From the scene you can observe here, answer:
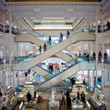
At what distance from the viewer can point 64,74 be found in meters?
17.3

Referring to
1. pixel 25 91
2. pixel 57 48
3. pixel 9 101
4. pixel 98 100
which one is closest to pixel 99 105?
pixel 98 100

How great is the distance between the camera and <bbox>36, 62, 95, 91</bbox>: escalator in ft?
56.5

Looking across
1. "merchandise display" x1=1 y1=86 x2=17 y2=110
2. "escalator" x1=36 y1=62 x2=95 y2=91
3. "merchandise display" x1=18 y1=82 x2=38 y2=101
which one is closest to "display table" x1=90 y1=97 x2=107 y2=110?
"escalator" x1=36 y1=62 x2=95 y2=91

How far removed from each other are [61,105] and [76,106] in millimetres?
1930

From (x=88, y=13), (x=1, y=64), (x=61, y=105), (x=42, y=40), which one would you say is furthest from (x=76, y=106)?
(x=88, y=13)

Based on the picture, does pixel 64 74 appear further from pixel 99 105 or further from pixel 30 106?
pixel 30 106

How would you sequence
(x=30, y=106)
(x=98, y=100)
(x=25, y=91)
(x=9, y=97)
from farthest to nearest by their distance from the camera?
(x=25, y=91) → (x=98, y=100) → (x=9, y=97) → (x=30, y=106)

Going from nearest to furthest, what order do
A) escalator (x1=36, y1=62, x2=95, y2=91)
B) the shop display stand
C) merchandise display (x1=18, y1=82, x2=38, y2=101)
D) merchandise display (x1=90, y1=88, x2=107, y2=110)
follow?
merchandise display (x1=90, y1=88, x2=107, y2=110) → the shop display stand → merchandise display (x1=18, y1=82, x2=38, y2=101) → escalator (x1=36, y1=62, x2=95, y2=91)

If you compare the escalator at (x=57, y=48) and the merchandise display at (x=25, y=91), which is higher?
the escalator at (x=57, y=48)

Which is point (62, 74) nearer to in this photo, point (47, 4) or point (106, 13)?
point (47, 4)

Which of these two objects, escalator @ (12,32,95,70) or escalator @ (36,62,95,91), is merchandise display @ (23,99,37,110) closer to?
escalator @ (36,62,95,91)

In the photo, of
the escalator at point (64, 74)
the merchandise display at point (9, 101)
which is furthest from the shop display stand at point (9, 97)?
the escalator at point (64, 74)

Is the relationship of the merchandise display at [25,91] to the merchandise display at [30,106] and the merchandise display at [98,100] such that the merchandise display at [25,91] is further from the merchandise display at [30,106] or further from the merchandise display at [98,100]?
the merchandise display at [98,100]

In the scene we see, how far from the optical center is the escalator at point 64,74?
1723 cm
